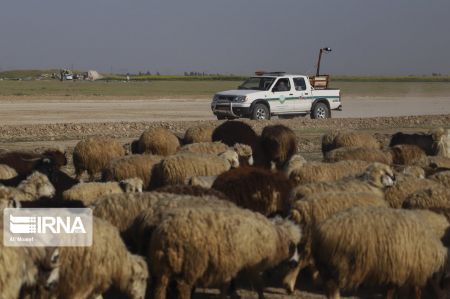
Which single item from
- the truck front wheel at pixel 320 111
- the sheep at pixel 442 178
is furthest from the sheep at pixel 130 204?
the truck front wheel at pixel 320 111

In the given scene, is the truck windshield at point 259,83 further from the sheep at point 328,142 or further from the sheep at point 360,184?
the sheep at point 360,184

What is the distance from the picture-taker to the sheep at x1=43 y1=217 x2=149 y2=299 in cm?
769

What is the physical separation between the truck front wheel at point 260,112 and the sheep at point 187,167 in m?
16.4

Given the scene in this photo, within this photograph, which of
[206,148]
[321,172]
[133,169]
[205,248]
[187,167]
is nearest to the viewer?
[205,248]

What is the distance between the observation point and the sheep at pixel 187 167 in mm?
12750

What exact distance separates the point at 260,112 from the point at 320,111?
11.1 feet

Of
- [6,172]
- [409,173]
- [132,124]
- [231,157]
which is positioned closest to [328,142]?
[231,157]

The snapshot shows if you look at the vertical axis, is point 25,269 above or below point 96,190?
above

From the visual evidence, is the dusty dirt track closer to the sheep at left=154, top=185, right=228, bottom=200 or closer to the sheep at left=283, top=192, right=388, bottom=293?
the sheep at left=283, top=192, right=388, bottom=293

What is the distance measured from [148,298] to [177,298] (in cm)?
64

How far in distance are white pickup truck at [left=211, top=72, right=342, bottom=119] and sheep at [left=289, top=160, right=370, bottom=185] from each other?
16776 millimetres

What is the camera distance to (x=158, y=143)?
684 inches

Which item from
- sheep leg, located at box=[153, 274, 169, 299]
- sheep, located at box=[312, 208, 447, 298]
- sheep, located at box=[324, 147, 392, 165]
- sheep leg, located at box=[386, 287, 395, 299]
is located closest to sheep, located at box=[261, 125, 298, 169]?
sheep, located at box=[324, 147, 392, 165]

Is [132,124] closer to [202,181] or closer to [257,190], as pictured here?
[202,181]
